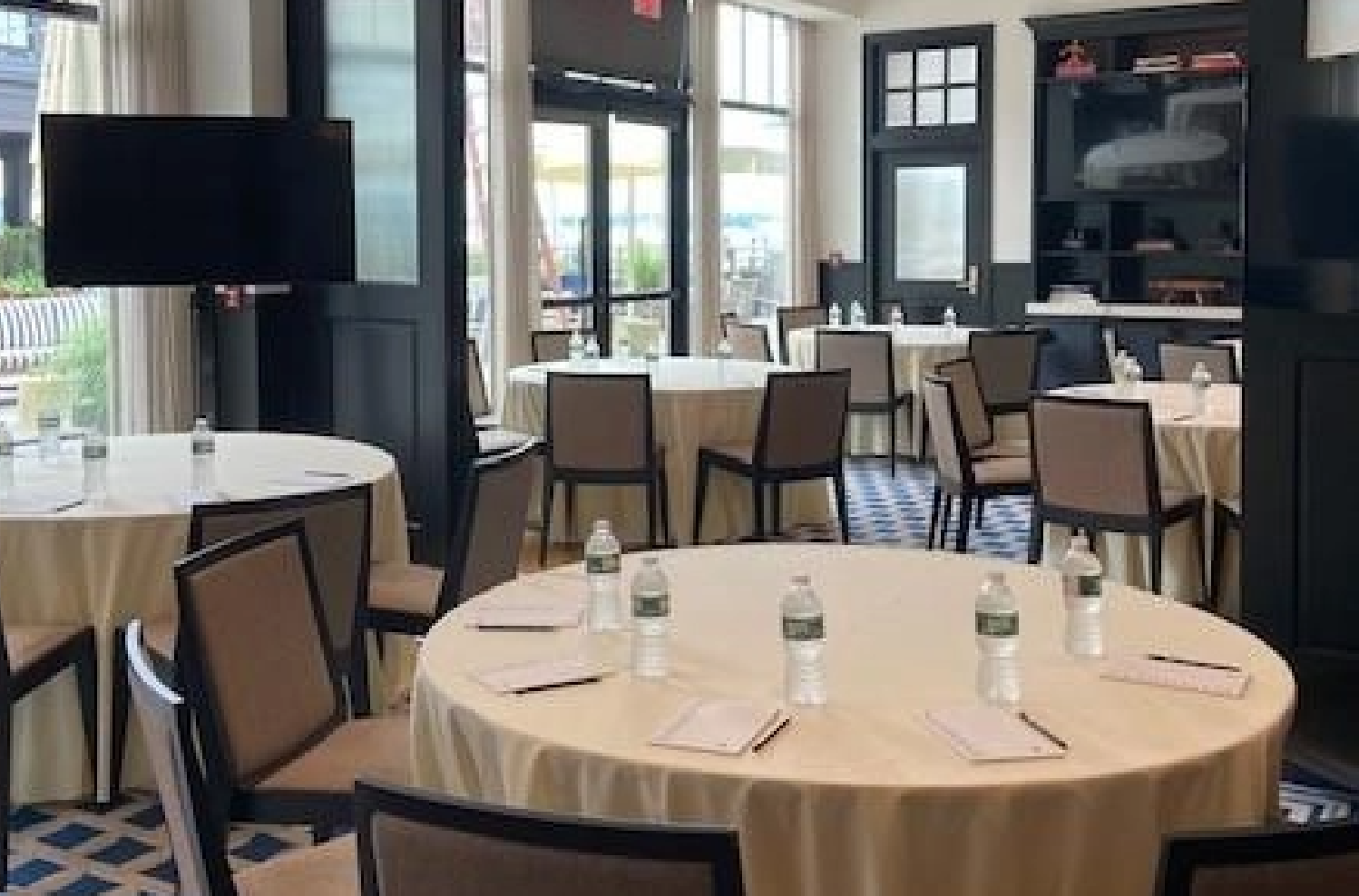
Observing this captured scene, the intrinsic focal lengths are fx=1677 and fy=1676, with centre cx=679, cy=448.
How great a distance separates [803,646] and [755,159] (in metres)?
11.1

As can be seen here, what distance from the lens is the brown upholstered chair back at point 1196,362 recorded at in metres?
8.33

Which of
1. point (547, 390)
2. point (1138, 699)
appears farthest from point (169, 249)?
point (1138, 699)

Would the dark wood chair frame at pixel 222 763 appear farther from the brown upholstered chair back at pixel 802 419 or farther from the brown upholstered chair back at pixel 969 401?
the brown upholstered chair back at pixel 969 401

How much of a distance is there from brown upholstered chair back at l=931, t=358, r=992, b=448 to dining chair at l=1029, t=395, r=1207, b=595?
123 centimetres

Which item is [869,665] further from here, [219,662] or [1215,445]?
[1215,445]

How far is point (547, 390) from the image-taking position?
25.5 ft

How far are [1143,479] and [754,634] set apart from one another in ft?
10.8

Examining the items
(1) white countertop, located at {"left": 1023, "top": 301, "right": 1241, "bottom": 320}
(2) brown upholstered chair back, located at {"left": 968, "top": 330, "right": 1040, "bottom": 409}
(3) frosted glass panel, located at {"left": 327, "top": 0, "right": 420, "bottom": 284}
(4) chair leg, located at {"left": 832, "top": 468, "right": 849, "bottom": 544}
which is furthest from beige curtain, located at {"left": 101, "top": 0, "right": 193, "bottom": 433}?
(1) white countertop, located at {"left": 1023, "top": 301, "right": 1241, "bottom": 320}

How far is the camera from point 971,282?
1355 centimetres

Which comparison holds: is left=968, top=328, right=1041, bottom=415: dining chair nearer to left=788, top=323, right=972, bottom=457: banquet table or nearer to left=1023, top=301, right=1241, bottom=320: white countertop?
left=788, top=323, right=972, bottom=457: banquet table

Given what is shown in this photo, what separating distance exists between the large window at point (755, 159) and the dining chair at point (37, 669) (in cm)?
882

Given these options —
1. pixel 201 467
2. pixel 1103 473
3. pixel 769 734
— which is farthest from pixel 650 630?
pixel 1103 473

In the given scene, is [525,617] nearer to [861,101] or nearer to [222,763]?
[222,763]

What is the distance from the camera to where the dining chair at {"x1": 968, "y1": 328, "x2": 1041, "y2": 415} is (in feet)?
32.9
